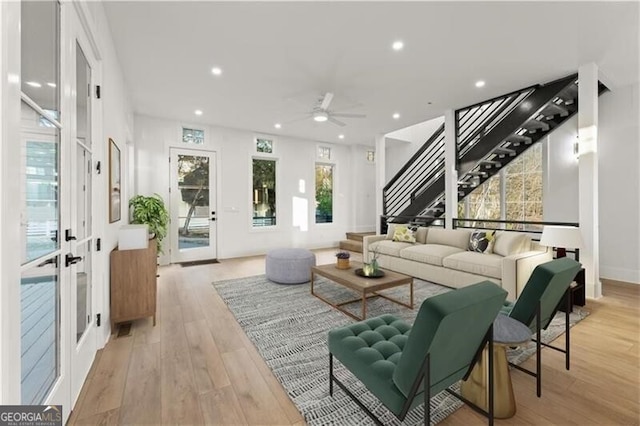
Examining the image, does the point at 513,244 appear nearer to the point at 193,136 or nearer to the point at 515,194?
the point at 515,194

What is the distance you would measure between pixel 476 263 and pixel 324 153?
537 centimetres

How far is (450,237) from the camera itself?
4.72m

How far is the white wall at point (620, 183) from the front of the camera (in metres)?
4.33

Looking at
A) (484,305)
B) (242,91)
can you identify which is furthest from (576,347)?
(242,91)

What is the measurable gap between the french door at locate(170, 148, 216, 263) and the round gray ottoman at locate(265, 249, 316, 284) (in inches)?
103

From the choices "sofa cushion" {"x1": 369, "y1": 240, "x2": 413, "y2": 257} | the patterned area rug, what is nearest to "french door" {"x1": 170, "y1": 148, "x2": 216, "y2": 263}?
the patterned area rug

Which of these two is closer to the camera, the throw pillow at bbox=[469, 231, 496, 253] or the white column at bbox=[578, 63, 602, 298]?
the white column at bbox=[578, 63, 602, 298]

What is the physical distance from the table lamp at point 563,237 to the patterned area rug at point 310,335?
0.79 m

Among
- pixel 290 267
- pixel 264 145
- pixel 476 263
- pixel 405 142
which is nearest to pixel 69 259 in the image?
pixel 290 267

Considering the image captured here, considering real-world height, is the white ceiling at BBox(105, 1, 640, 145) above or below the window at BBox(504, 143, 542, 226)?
above

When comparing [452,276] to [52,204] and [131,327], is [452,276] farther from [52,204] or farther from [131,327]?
[52,204]

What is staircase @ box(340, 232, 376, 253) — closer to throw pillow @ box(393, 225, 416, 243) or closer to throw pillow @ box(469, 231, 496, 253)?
throw pillow @ box(393, 225, 416, 243)

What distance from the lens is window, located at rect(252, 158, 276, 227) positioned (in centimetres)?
702

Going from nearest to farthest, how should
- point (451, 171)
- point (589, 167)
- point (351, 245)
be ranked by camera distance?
1. point (589, 167)
2. point (451, 171)
3. point (351, 245)
